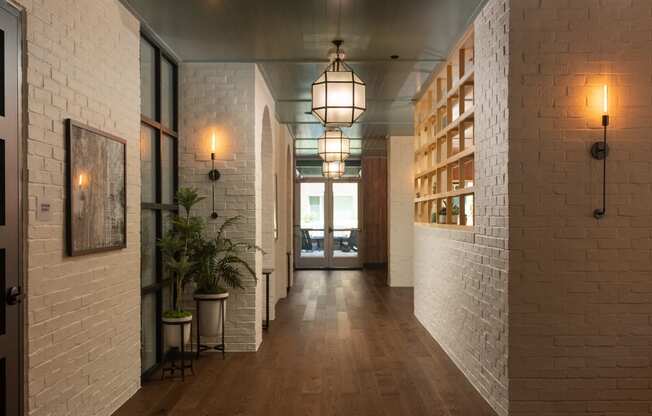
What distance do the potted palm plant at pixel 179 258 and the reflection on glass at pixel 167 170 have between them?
13cm

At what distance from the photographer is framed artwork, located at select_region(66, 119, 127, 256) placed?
3.13 m

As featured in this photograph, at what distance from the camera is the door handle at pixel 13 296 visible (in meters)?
2.52

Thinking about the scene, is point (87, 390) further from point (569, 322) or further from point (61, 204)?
point (569, 322)

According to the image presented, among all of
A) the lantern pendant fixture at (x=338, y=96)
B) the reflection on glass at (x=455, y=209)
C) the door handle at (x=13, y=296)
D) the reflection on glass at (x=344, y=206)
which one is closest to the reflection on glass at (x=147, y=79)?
the lantern pendant fixture at (x=338, y=96)

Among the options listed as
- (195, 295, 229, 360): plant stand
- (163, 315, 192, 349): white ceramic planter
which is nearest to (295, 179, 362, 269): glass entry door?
(195, 295, 229, 360): plant stand

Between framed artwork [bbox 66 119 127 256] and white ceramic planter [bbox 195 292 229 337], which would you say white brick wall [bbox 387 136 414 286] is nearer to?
white ceramic planter [bbox 195 292 229 337]

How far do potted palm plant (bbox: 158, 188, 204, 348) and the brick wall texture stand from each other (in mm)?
2604

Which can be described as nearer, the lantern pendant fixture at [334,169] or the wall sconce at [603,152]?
the wall sconce at [603,152]

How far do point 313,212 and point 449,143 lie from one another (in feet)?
28.5

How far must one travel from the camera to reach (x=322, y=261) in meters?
13.9

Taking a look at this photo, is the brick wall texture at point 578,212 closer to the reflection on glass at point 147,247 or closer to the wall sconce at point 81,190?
the wall sconce at point 81,190

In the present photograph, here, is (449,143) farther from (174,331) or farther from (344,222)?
(344,222)

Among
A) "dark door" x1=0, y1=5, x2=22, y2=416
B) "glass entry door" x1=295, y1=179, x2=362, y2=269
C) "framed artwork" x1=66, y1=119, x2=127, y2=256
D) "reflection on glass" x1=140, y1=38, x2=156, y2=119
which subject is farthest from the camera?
"glass entry door" x1=295, y1=179, x2=362, y2=269

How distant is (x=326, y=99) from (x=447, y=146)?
1541 millimetres
